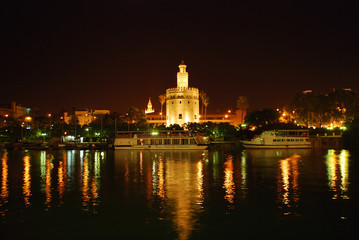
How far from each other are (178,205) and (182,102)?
8644 centimetres

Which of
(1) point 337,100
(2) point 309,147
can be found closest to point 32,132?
(2) point 309,147

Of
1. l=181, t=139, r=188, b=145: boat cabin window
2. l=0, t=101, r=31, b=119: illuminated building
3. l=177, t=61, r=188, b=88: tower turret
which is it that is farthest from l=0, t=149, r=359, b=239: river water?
l=0, t=101, r=31, b=119: illuminated building

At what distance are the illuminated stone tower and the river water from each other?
71815mm

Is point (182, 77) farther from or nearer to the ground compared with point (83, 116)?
farther from the ground

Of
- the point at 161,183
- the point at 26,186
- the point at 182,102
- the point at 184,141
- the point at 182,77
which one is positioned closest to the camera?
the point at 26,186

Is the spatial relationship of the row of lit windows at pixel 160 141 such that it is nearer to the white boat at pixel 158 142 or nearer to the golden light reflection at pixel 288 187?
the white boat at pixel 158 142

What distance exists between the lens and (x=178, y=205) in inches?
862

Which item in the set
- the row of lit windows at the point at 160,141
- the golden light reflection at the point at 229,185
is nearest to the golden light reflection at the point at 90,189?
the golden light reflection at the point at 229,185

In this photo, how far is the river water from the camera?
689 inches

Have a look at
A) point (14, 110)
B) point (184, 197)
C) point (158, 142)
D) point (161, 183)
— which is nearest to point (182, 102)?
point (158, 142)

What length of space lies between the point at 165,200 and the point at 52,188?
30.7ft

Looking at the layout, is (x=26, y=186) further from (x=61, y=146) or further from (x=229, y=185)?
(x=61, y=146)

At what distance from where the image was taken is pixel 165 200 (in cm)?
2330

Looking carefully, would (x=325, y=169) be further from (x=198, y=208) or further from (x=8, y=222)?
(x=8, y=222)
